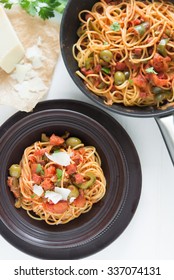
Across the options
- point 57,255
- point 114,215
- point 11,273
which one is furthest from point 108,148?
point 11,273

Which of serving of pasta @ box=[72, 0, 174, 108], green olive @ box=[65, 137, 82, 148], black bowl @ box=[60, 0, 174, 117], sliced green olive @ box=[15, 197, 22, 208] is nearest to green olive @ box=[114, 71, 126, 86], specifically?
serving of pasta @ box=[72, 0, 174, 108]

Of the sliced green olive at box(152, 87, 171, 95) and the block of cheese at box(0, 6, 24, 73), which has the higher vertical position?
the block of cheese at box(0, 6, 24, 73)

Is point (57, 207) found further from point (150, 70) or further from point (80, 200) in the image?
point (150, 70)

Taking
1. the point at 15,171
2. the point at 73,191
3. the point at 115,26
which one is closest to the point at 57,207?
the point at 73,191

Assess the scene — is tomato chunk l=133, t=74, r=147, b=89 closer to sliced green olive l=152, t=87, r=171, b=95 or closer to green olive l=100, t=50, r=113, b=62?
sliced green olive l=152, t=87, r=171, b=95

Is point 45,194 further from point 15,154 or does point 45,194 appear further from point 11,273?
point 11,273

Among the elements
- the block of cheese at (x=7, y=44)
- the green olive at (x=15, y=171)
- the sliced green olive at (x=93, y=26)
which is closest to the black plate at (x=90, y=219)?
the green olive at (x=15, y=171)
